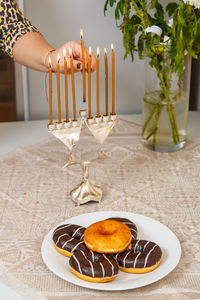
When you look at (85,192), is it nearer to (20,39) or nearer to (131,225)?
(131,225)

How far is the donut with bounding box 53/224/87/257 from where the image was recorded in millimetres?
837

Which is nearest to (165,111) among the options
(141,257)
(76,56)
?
(76,56)

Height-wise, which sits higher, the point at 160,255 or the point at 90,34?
the point at 90,34

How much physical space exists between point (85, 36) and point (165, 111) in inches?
22.6

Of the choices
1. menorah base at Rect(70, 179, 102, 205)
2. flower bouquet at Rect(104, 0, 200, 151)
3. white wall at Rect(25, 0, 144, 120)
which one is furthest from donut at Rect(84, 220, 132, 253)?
white wall at Rect(25, 0, 144, 120)

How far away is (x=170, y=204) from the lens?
3.55 feet

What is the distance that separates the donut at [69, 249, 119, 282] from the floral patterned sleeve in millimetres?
822

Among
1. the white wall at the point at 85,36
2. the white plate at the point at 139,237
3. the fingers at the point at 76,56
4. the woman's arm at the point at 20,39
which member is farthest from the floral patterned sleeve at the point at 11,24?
the white plate at the point at 139,237

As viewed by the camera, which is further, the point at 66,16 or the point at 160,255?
the point at 66,16

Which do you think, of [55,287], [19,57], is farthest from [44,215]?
[19,57]

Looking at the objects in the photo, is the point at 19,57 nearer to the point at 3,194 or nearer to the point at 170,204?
the point at 3,194

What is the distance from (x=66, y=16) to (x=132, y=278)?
120 centimetres

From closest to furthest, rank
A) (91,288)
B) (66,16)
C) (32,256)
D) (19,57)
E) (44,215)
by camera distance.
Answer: (91,288), (32,256), (44,215), (19,57), (66,16)

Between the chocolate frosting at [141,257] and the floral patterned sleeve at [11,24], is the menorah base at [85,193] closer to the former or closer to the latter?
the chocolate frosting at [141,257]
